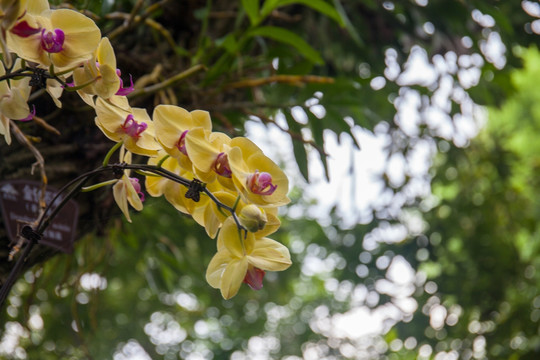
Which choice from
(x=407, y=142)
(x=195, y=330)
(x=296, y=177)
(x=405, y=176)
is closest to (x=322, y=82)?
(x=407, y=142)

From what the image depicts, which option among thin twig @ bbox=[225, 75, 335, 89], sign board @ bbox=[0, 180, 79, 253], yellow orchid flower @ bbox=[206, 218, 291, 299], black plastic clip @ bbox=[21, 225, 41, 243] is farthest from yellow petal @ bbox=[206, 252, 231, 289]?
thin twig @ bbox=[225, 75, 335, 89]

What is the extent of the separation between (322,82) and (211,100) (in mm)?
160

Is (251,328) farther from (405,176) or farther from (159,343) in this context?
(405,176)

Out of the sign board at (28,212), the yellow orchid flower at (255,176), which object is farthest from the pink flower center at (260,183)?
the sign board at (28,212)

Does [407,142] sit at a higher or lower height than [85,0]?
lower

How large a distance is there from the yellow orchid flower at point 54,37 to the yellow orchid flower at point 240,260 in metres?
0.13

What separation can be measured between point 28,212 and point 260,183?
311mm

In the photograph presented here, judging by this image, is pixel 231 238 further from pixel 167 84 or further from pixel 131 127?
pixel 167 84

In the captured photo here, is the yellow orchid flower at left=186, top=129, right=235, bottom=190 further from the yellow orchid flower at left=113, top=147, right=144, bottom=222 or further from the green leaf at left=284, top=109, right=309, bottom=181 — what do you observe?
the green leaf at left=284, top=109, right=309, bottom=181

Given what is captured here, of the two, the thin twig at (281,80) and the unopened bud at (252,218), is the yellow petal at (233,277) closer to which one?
the unopened bud at (252,218)

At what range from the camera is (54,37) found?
0.32 m

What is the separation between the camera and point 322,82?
790mm

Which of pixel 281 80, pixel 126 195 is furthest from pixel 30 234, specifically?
pixel 281 80

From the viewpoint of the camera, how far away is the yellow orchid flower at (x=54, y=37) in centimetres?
31
